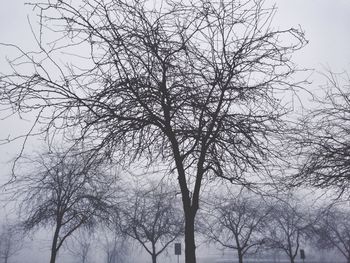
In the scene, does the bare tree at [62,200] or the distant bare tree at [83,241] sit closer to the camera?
the bare tree at [62,200]

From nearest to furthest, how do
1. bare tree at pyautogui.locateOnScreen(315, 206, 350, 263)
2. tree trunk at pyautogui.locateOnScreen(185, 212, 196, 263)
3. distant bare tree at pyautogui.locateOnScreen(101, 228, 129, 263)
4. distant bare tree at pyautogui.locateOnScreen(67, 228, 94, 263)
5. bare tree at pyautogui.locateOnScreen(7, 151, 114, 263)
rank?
tree trunk at pyautogui.locateOnScreen(185, 212, 196, 263), bare tree at pyautogui.locateOnScreen(7, 151, 114, 263), distant bare tree at pyautogui.locateOnScreen(67, 228, 94, 263), bare tree at pyautogui.locateOnScreen(315, 206, 350, 263), distant bare tree at pyautogui.locateOnScreen(101, 228, 129, 263)

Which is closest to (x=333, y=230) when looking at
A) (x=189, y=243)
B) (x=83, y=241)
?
(x=189, y=243)

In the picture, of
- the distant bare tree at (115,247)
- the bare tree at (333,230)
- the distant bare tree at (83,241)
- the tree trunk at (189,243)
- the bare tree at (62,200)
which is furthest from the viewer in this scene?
the distant bare tree at (115,247)

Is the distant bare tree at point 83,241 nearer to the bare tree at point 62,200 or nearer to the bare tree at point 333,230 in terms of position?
the bare tree at point 62,200

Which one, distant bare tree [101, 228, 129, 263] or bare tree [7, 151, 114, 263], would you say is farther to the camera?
distant bare tree [101, 228, 129, 263]

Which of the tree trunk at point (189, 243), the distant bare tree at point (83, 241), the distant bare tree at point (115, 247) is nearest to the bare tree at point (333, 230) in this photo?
the distant bare tree at point (115, 247)

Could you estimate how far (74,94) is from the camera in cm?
505

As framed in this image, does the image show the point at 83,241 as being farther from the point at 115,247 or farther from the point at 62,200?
the point at 62,200

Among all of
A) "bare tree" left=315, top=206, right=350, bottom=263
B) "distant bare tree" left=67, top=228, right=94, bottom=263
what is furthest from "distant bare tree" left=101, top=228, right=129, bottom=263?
"bare tree" left=315, top=206, right=350, bottom=263

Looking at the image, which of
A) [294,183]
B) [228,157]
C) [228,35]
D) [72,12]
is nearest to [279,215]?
[294,183]

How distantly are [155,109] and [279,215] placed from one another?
2109cm

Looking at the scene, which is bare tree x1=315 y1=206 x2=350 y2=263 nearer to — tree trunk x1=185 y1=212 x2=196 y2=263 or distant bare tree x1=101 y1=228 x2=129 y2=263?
distant bare tree x1=101 y1=228 x2=129 y2=263

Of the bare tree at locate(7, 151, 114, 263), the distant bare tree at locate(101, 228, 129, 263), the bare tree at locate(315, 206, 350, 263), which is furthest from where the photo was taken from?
the distant bare tree at locate(101, 228, 129, 263)

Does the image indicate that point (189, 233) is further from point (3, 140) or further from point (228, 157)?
point (3, 140)
